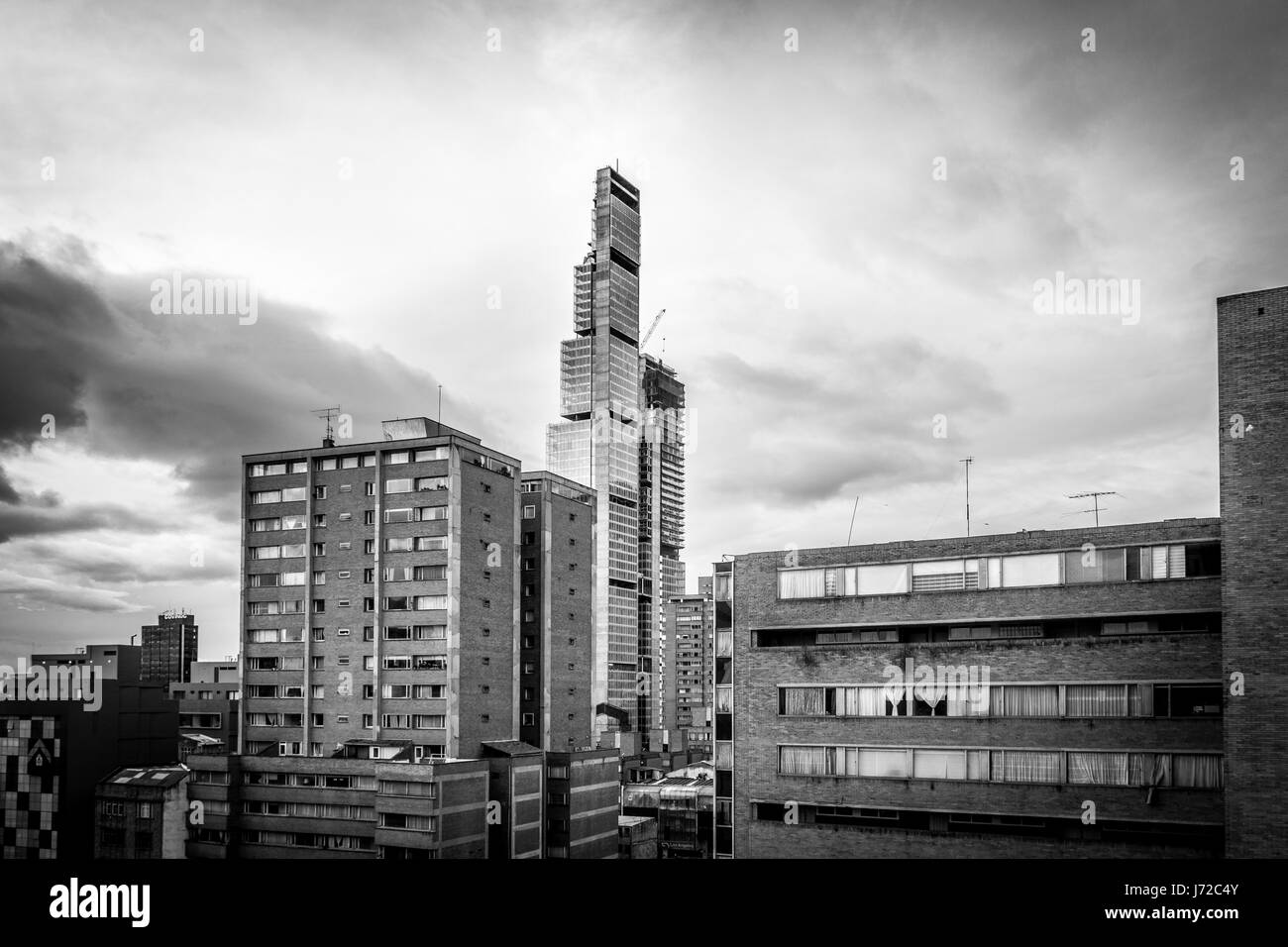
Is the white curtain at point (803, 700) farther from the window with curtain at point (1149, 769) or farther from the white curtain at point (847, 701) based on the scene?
the window with curtain at point (1149, 769)

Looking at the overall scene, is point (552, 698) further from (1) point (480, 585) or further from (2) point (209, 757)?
(2) point (209, 757)

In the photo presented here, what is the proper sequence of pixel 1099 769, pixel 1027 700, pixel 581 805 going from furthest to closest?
pixel 581 805 < pixel 1027 700 < pixel 1099 769

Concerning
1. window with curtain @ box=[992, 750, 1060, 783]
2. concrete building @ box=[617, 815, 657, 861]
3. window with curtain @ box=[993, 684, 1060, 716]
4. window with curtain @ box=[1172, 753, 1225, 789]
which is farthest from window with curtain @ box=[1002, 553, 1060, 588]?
concrete building @ box=[617, 815, 657, 861]

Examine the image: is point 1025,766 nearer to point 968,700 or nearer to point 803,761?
point 968,700

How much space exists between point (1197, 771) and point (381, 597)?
222 ft

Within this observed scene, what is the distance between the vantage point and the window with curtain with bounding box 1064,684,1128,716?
4281 centimetres

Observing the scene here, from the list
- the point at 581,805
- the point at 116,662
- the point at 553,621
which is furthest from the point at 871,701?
the point at 116,662

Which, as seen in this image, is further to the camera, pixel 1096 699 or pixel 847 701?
pixel 847 701

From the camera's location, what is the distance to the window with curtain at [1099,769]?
42344 millimetres

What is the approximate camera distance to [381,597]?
89.4 metres

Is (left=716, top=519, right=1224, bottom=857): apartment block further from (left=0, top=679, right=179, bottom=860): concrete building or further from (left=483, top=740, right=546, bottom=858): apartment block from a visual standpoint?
(left=0, top=679, right=179, bottom=860): concrete building
